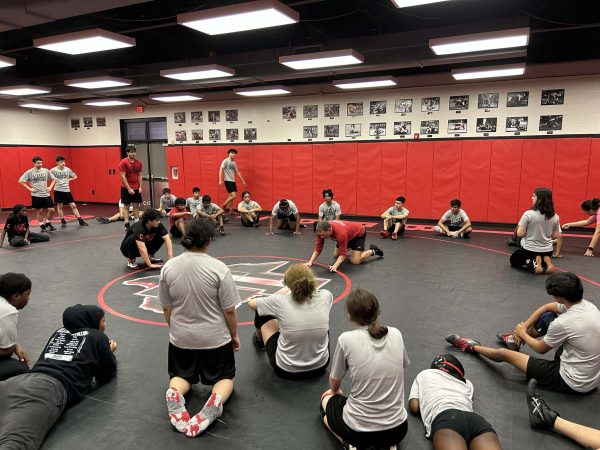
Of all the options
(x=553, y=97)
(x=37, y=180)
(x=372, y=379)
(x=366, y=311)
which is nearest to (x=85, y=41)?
(x=37, y=180)

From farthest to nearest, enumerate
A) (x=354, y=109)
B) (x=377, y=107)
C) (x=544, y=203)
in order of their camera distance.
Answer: (x=354, y=109) < (x=377, y=107) < (x=544, y=203)

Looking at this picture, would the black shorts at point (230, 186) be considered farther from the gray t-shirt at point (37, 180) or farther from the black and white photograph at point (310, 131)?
the gray t-shirt at point (37, 180)

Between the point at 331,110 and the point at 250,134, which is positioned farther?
the point at 250,134

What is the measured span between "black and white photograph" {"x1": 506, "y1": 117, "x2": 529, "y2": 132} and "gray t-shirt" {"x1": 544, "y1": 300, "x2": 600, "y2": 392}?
943 cm

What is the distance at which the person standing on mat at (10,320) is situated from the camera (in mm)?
3207

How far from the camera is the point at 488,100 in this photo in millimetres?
11531

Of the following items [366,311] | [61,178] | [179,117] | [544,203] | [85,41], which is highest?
[85,41]

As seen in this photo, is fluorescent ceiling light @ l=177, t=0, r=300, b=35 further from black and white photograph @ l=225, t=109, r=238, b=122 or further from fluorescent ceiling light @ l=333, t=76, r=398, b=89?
black and white photograph @ l=225, t=109, r=238, b=122

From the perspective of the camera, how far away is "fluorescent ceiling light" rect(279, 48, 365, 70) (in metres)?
8.62

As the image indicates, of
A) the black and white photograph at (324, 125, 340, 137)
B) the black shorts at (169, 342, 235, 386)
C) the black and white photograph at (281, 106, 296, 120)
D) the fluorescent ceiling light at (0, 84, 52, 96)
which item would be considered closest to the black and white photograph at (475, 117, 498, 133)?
the black and white photograph at (324, 125, 340, 137)

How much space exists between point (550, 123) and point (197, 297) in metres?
11.3

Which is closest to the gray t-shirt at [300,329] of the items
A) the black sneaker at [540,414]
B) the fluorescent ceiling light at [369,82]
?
the black sneaker at [540,414]

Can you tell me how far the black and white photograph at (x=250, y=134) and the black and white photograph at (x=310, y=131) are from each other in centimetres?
187

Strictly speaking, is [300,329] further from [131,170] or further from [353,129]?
[353,129]
